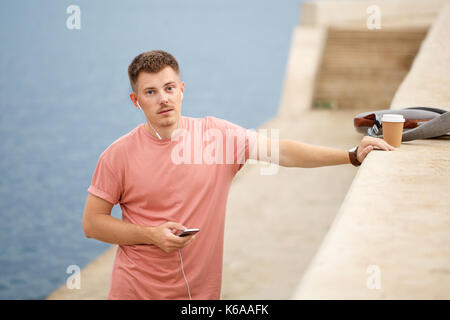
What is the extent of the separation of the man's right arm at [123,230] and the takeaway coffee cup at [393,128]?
2.88 feet

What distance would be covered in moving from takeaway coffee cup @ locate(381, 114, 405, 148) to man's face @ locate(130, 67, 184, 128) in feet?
2.71

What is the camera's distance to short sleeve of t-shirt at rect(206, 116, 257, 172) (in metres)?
2.23

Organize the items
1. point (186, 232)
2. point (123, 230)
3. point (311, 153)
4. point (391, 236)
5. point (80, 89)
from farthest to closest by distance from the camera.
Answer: point (80, 89), point (311, 153), point (123, 230), point (186, 232), point (391, 236)

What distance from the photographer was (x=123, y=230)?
206 centimetres

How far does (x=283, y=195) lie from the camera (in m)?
6.44

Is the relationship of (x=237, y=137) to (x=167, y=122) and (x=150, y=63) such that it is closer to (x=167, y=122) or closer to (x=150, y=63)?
(x=167, y=122)

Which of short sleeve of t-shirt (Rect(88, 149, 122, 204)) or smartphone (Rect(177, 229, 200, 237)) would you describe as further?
short sleeve of t-shirt (Rect(88, 149, 122, 204))

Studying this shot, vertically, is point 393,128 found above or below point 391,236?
above

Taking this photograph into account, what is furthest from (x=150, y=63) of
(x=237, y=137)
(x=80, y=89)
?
(x=80, y=89)

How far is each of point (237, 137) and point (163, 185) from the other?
37cm

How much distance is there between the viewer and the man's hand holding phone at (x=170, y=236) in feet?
6.49

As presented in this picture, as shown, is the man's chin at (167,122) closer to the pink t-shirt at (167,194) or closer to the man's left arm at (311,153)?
the pink t-shirt at (167,194)

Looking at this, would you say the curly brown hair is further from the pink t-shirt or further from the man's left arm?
the man's left arm

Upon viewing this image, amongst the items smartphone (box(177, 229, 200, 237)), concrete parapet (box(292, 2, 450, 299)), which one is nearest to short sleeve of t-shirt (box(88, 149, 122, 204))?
smartphone (box(177, 229, 200, 237))
